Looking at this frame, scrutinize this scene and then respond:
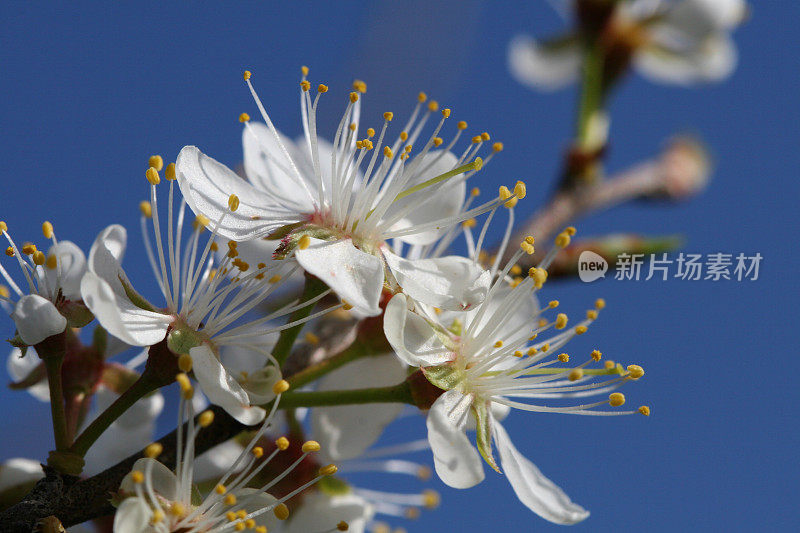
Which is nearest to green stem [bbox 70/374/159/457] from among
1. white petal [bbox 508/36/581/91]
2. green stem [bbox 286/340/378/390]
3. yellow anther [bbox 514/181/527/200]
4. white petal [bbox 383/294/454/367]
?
green stem [bbox 286/340/378/390]

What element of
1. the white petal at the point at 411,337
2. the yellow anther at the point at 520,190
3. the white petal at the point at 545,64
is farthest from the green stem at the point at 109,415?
the white petal at the point at 545,64

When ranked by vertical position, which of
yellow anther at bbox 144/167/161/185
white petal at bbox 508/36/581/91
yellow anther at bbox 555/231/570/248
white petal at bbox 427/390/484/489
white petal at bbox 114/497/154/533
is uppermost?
white petal at bbox 508/36/581/91

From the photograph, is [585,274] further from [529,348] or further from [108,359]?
[108,359]

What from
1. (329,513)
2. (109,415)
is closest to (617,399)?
(329,513)

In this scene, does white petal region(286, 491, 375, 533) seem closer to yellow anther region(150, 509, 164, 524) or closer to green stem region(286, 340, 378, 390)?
green stem region(286, 340, 378, 390)

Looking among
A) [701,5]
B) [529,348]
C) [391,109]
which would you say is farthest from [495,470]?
[701,5]
